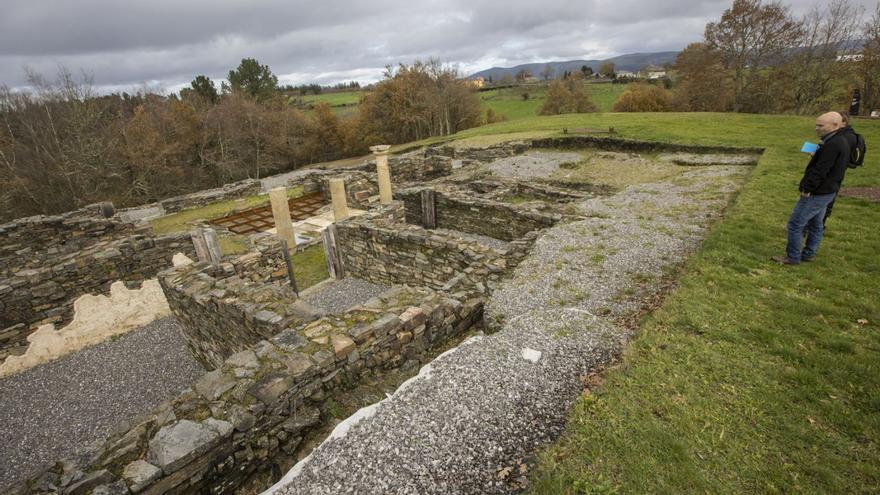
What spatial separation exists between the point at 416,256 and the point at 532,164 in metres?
13.3

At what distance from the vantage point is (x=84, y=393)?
7770mm

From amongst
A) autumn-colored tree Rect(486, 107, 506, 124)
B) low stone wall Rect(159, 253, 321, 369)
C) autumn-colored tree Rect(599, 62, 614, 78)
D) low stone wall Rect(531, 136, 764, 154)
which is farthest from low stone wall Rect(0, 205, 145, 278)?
autumn-colored tree Rect(599, 62, 614, 78)

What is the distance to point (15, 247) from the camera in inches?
582

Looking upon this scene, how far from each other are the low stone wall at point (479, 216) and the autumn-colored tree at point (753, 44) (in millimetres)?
37862

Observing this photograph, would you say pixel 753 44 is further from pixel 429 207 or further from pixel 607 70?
pixel 607 70

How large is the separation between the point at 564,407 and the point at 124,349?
10297 mm

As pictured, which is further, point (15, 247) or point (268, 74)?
point (268, 74)

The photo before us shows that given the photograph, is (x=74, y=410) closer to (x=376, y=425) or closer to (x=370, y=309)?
(x=370, y=309)

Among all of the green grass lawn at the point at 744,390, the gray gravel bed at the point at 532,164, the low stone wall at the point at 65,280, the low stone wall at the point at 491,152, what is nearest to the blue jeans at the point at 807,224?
the green grass lawn at the point at 744,390

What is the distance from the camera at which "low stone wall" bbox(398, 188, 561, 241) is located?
11.9 metres

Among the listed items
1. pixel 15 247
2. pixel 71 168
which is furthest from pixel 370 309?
pixel 71 168

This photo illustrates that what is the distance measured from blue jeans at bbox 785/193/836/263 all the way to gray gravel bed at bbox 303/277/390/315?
874cm

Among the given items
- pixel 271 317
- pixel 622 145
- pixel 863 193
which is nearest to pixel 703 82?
pixel 622 145

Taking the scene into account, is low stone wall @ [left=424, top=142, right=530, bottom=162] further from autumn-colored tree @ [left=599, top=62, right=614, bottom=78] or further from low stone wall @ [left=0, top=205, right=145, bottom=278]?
autumn-colored tree @ [left=599, top=62, right=614, bottom=78]
